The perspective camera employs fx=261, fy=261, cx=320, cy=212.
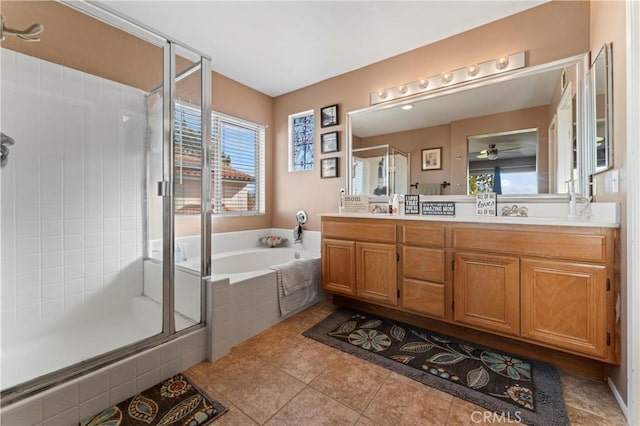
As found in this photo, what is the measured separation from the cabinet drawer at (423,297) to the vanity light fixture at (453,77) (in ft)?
5.85

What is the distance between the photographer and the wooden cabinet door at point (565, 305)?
144cm

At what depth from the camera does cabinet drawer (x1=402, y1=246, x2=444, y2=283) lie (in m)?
1.97

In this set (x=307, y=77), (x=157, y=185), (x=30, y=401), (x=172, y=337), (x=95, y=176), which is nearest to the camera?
(x=30, y=401)

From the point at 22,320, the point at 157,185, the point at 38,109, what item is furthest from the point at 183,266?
the point at 38,109

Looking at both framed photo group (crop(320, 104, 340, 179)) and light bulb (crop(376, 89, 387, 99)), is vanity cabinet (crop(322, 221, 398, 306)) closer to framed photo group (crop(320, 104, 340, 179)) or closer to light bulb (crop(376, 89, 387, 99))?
framed photo group (crop(320, 104, 340, 179))

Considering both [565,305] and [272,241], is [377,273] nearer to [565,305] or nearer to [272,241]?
[565,305]

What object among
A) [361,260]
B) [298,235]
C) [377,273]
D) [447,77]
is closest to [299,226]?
[298,235]

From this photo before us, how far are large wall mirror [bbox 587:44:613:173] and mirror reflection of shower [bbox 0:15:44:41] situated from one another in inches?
140

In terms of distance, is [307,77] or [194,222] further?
[307,77]

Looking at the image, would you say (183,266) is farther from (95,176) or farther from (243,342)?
(95,176)

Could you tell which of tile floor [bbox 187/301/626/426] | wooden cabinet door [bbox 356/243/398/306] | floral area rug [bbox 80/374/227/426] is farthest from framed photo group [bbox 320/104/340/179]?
floral area rug [bbox 80/374/227/426]

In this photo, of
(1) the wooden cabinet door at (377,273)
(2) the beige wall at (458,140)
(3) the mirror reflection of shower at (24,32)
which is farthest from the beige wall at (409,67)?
(3) the mirror reflection of shower at (24,32)

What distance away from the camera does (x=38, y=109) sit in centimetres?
183

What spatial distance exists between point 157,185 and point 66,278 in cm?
101
